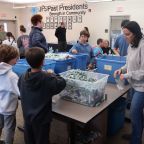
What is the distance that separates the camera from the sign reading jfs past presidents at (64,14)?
8.53m

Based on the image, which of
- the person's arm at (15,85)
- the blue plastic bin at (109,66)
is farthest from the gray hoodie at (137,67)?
the person's arm at (15,85)

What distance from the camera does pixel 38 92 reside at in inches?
65.1

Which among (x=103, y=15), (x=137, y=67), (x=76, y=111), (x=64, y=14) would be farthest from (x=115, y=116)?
(x=64, y=14)

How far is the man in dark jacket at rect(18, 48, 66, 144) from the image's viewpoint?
5.37 feet

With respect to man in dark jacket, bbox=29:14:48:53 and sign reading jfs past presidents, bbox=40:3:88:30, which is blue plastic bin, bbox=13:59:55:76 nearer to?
man in dark jacket, bbox=29:14:48:53

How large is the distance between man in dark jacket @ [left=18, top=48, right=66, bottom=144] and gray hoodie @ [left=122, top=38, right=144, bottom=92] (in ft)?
2.27

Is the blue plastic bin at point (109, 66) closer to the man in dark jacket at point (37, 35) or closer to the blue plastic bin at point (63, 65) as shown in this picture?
the blue plastic bin at point (63, 65)

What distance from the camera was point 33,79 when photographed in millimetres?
1625

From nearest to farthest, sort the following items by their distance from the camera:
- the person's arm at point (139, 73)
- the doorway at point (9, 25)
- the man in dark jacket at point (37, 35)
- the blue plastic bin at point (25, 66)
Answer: the person's arm at point (139, 73) → the blue plastic bin at point (25, 66) → the man in dark jacket at point (37, 35) → the doorway at point (9, 25)

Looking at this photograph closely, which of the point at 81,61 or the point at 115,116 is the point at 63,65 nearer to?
the point at 81,61

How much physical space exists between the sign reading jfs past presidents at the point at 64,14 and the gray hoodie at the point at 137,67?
22.1 feet

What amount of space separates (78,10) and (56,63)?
21.8ft

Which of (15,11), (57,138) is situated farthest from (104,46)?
(15,11)

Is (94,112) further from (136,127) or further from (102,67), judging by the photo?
(102,67)
